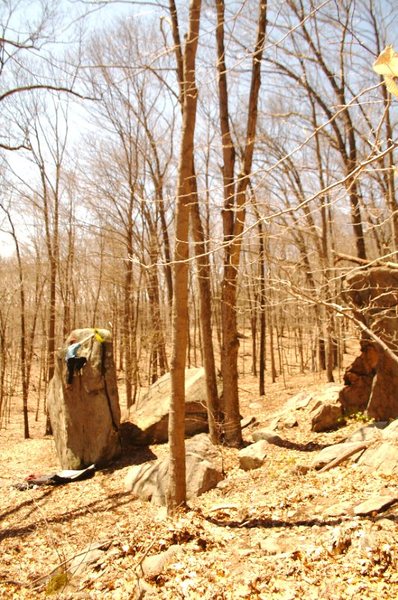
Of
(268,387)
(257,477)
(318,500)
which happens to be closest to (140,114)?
(268,387)

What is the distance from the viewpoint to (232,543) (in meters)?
3.63

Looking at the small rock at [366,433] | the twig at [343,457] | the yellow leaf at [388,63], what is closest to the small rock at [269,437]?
the small rock at [366,433]

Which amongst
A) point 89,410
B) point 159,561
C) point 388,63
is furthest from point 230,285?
point 388,63

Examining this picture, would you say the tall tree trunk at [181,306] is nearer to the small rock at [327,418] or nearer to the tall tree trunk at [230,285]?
the tall tree trunk at [230,285]

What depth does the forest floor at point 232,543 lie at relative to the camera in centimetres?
282

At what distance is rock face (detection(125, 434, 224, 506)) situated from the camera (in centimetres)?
577

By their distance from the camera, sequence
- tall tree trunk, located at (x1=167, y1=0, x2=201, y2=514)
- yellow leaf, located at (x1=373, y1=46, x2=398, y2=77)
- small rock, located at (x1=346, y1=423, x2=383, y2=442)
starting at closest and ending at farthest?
yellow leaf, located at (x1=373, y1=46, x2=398, y2=77) < tall tree trunk, located at (x1=167, y1=0, x2=201, y2=514) < small rock, located at (x1=346, y1=423, x2=383, y2=442)

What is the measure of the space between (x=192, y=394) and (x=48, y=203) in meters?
7.84

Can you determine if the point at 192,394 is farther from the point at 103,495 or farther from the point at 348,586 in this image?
the point at 348,586

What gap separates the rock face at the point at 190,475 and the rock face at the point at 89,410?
5.39 feet

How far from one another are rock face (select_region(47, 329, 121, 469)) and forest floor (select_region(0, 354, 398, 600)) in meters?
1.82

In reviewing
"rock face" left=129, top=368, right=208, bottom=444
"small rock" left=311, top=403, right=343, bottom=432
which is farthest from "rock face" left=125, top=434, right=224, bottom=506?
"small rock" left=311, top=403, right=343, bottom=432

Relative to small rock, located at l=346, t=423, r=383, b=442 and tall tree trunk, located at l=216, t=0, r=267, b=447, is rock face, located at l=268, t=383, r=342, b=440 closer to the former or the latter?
tall tree trunk, located at l=216, t=0, r=267, b=447

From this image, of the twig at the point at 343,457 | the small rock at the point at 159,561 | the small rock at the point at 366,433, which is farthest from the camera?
the small rock at the point at 366,433
